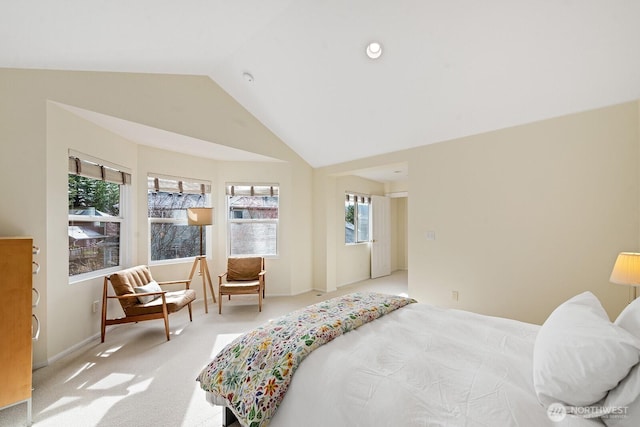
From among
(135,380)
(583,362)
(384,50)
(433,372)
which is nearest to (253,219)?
(135,380)

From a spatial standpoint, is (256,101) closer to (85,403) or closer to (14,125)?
(14,125)

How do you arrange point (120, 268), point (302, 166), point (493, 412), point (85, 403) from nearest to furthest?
point (493, 412), point (85, 403), point (120, 268), point (302, 166)

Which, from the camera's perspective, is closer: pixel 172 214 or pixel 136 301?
pixel 136 301

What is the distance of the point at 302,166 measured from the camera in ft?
16.1

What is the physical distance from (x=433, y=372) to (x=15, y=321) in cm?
257

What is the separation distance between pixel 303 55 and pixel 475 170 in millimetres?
2361

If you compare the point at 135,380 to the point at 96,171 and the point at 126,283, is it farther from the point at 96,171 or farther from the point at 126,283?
the point at 96,171

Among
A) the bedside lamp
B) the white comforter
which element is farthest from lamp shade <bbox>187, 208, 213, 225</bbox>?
the bedside lamp

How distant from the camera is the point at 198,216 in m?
3.88

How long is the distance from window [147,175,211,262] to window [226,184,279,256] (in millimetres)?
466

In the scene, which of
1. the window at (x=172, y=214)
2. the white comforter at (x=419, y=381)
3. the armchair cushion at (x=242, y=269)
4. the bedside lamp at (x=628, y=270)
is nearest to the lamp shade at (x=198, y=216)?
the window at (x=172, y=214)

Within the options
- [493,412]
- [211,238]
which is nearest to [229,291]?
[211,238]

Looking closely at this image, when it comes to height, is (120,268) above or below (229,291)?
above

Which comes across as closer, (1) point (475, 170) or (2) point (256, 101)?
(1) point (475, 170)
